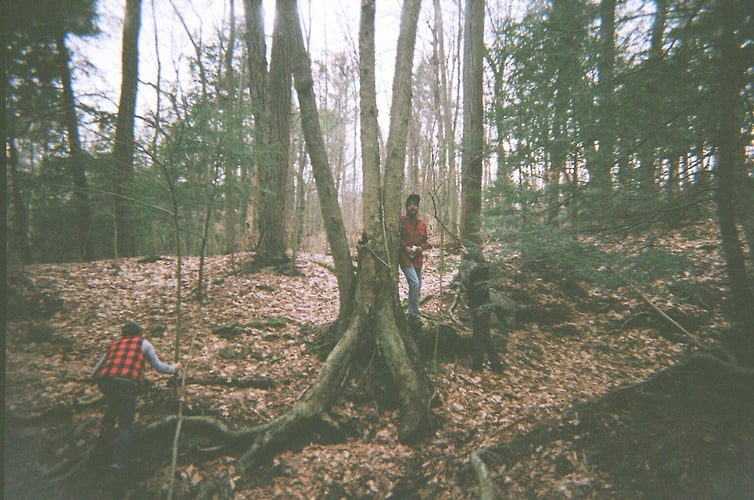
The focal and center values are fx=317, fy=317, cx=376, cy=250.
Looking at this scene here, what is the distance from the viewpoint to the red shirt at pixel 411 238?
480 cm

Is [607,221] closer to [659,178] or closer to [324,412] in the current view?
[659,178]

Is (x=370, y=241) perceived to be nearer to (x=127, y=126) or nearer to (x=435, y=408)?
(x=435, y=408)

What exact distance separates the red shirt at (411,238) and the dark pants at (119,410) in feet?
11.5

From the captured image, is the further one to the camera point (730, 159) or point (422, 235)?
point (422, 235)

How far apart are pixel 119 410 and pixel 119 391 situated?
0.19 m

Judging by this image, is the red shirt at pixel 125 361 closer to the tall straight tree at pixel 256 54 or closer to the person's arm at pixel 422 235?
the person's arm at pixel 422 235

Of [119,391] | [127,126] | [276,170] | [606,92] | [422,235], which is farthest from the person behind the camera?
[276,170]

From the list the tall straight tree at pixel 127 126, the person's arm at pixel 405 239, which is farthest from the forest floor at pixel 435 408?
the tall straight tree at pixel 127 126

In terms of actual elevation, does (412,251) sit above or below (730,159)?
below

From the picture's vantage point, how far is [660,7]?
2924 millimetres

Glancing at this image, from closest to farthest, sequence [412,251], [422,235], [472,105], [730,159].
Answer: [730,159]
[412,251]
[422,235]
[472,105]

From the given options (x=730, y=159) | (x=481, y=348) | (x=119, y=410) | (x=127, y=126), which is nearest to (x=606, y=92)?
(x=730, y=159)

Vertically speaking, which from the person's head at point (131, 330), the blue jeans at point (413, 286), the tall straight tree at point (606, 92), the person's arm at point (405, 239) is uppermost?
the tall straight tree at point (606, 92)

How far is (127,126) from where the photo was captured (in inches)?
210
